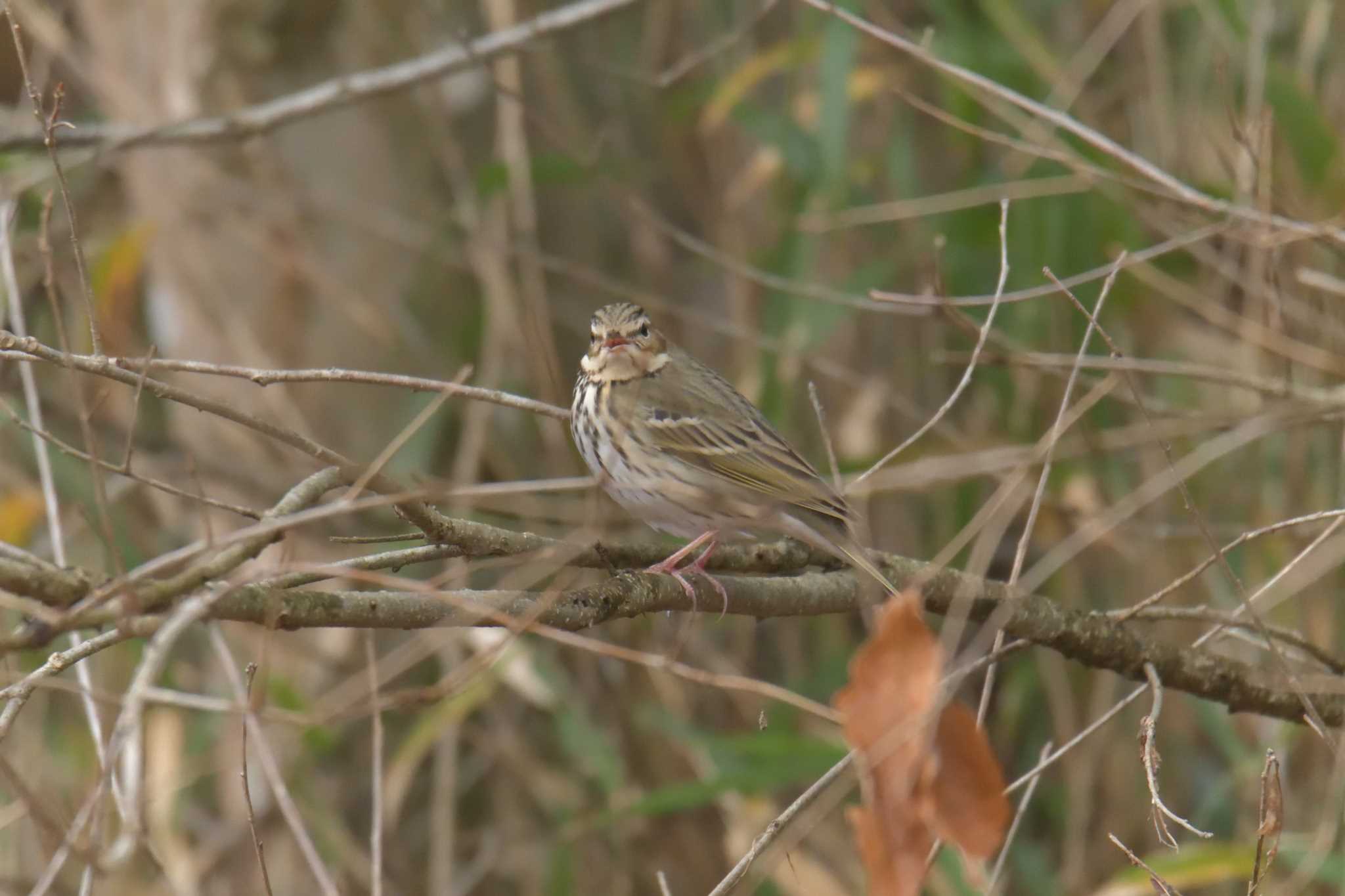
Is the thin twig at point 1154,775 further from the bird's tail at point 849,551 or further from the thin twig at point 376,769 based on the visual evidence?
the thin twig at point 376,769

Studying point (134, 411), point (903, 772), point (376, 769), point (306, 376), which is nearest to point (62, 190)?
point (306, 376)

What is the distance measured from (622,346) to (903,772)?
3.26 m

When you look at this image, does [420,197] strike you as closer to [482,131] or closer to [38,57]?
[482,131]

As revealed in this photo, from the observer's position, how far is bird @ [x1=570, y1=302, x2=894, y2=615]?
4.56 metres

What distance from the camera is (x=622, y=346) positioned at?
514 cm

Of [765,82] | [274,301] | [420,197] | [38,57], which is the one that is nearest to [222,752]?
[274,301]

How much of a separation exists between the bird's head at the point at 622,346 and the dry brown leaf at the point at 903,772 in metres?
3.17

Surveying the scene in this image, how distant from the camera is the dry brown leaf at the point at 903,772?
1.99 meters

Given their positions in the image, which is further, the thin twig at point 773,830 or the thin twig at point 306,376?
the thin twig at point 773,830

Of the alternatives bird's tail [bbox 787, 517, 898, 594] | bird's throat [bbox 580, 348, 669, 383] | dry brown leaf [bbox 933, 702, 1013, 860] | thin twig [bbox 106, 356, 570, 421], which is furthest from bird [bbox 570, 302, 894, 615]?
dry brown leaf [bbox 933, 702, 1013, 860]

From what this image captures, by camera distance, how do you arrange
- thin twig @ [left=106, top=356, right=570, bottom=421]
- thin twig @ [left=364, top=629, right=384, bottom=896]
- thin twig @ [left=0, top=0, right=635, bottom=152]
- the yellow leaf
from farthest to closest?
1. the yellow leaf
2. thin twig @ [left=0, top=0, right=635, bottom=152]
3. thin twig @ [left=106, top=356, right=570, bottom=421]
4. thin twig @ [left=364, top=629, right=384, bottom=896]

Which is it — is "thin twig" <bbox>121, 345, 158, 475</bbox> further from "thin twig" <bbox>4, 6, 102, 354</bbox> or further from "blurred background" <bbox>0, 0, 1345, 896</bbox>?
"blurred background" <bbox>0, 0, 1345, 896</bbox>

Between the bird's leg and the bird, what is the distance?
0.04 metres

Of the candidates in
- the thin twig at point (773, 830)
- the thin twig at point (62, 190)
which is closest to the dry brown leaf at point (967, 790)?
the thin twig at point (773, 830)
